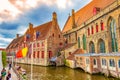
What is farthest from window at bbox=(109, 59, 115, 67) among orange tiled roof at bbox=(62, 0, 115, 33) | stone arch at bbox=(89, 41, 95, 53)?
orange tiled roof at bbox=(62, 0, 115, 33)

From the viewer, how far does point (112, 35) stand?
26.5 meters

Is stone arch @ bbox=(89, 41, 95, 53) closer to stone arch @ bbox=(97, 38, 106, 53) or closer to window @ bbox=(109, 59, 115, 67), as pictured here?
stone arch @ bbox=(97, 38, 106, 53)

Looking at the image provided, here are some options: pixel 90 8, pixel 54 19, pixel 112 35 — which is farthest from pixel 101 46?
pixel 54 19

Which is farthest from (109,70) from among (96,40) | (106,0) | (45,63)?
(45,63)

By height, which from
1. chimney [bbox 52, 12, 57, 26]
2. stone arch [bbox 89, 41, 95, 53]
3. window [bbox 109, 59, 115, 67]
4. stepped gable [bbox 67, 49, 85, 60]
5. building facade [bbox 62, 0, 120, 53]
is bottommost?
window [bbox 109, 59, 115, 67]

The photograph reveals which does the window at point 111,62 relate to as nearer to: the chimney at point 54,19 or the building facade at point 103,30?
the building facade at point 103,30

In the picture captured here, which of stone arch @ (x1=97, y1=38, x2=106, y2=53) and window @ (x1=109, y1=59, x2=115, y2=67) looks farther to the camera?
stone arch @ (x1=97, y1=38, x2=106, y2=53)

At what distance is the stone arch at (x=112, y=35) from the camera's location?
84.9 ft

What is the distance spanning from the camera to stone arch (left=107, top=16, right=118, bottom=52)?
25877 mm

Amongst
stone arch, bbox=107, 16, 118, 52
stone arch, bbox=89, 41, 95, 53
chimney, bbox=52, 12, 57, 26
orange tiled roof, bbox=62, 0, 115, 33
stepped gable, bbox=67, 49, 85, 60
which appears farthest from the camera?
chimney, bbox=52, 12, 57, 26

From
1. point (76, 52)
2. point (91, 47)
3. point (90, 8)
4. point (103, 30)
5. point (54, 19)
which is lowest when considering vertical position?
point (76, 52)

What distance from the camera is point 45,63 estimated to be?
39219mm

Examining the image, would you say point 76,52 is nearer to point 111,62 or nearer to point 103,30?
point 103,30

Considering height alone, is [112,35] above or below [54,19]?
below
